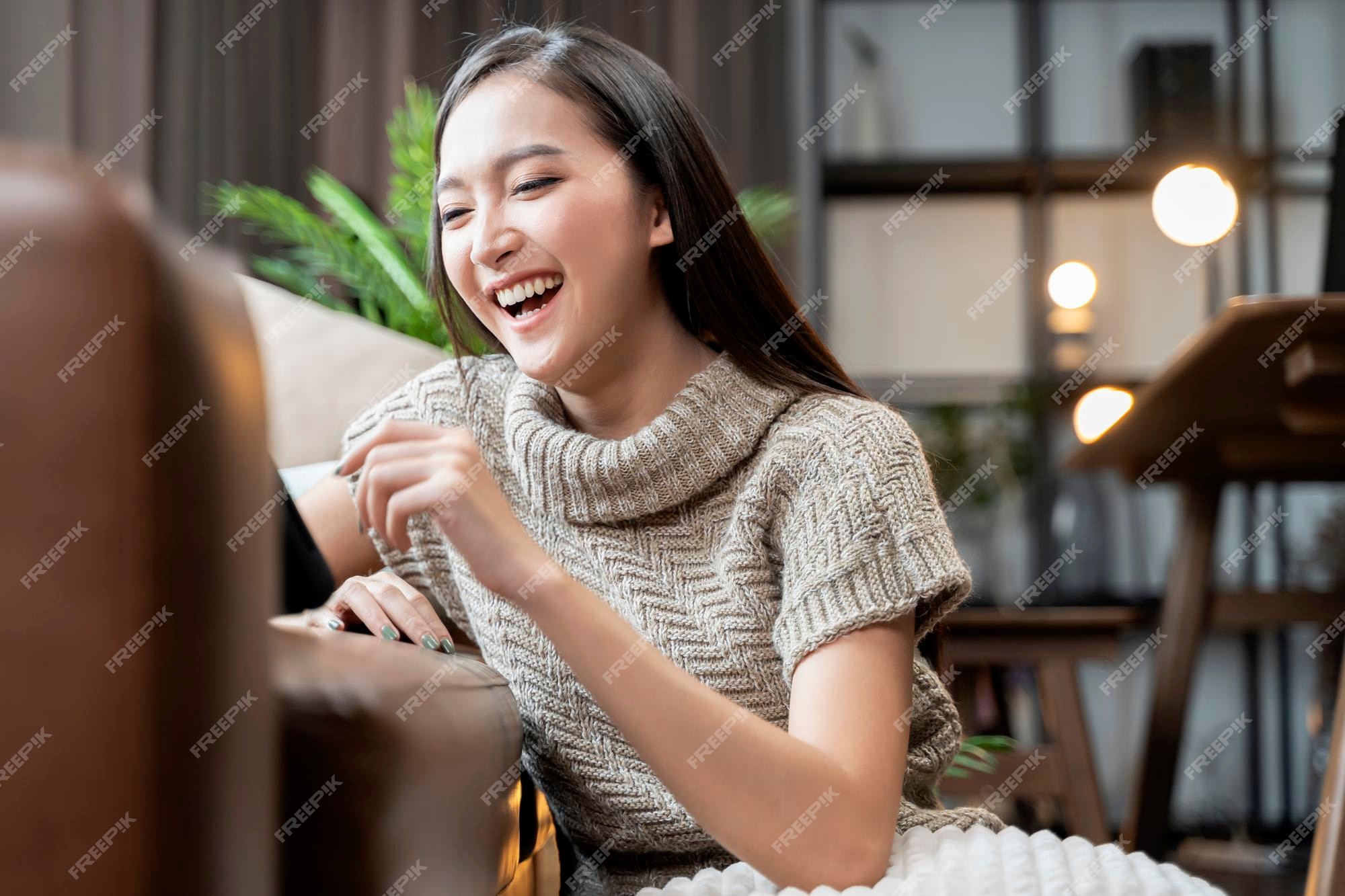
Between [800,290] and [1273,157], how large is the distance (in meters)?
1.34

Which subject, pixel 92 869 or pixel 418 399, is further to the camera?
pixel 418 399

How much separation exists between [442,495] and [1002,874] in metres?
0.35

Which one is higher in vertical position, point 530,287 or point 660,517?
point 530,287

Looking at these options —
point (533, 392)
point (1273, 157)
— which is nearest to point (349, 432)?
point (533, 392)

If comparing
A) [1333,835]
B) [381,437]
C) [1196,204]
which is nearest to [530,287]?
[381,437]

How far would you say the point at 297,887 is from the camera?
50 cm

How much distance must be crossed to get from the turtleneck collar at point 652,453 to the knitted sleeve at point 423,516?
119 millimetres

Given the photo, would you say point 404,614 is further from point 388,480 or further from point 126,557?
point 126,557

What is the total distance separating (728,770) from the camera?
2.63 ft

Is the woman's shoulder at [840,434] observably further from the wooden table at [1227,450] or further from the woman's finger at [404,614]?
the wooden table at [1227,450]

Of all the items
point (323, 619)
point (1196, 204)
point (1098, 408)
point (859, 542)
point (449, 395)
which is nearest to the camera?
point (323, 619)

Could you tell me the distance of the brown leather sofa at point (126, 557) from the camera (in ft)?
1.17

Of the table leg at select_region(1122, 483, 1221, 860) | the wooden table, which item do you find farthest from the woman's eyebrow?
the table leg at select_region(1122, 483, 1221, 860)

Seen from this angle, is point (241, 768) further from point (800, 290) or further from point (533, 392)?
point (800, 290)
